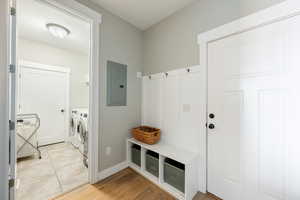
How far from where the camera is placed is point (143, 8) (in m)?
2.00

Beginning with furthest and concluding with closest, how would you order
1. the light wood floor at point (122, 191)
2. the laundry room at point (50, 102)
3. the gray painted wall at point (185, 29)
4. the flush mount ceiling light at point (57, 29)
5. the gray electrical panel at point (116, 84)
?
the flush mount ceiling light at point (57, 29)
the gray electrical panel at point (116, 84)
the laundry room at point (50, 102)
the light wood floor at point (122, 191)
the gray painted wall at point (185, 29)

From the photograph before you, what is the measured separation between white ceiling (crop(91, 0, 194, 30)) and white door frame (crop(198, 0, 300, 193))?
70 centimetres

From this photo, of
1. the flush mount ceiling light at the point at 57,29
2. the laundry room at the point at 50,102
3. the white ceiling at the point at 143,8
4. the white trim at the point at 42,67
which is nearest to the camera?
the white ceiling at the point at 143,8

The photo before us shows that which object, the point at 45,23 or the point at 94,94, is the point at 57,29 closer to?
the point at 45,23

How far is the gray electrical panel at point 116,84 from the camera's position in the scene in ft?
6.91

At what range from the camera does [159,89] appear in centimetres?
230

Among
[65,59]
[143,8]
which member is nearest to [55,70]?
[65,59]

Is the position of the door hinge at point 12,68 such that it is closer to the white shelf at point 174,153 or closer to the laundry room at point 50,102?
the laundry room at point 50,102

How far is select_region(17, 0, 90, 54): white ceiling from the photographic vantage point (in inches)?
78.9

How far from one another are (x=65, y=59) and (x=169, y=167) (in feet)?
13.3

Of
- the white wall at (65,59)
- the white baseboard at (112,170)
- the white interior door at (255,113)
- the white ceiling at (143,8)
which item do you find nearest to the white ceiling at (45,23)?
the white wall at (65,59)

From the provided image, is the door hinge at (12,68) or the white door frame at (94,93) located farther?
the white door frame at (94,93)

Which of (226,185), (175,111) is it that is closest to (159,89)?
(175,111)

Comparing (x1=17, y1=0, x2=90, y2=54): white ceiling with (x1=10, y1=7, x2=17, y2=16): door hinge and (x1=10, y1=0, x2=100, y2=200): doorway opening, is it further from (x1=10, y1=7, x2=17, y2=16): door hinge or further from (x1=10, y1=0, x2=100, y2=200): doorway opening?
(x1=10, y1=7, x2=17, y2=16): door hinge
